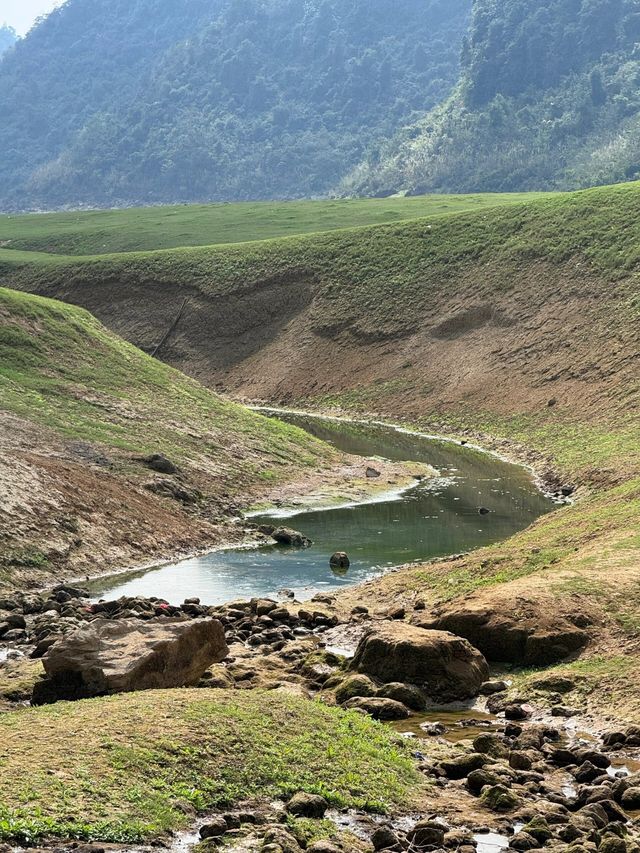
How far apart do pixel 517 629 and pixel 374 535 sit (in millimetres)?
17390

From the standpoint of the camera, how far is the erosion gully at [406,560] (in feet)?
61.8

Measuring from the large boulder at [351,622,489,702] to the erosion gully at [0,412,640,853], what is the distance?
1.46 ft

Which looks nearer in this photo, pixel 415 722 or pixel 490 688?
pixel 415 722

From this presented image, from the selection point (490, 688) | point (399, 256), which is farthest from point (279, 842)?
point (399, 256)

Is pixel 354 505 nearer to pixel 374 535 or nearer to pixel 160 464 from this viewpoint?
pixel 374 535

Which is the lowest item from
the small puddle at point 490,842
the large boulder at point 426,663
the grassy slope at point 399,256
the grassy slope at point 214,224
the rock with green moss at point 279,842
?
the small puddle at point 490,842

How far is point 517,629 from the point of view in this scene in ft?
86.0

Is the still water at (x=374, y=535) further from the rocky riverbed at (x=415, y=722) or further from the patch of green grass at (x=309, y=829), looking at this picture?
the patch of green grass at (x=309, y=829)

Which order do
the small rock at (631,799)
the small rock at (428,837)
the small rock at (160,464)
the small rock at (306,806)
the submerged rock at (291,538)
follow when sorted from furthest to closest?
the small rock at (160,464), the submerged rock at (291,538), the small rock at (631,799), the small rock at (306,806), the small rock at (428,837)

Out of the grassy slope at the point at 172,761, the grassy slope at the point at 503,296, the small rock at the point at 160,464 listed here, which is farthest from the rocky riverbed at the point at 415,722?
the small rock at the point at 160,464

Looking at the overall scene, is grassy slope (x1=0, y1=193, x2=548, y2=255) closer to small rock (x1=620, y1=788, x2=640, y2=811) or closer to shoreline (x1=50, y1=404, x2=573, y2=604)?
shoreline (x1=50, y1=404, x2=573, y2=604)

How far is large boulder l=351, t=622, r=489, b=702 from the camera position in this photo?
78.5ft

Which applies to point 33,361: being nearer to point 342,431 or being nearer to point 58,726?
point 342,431

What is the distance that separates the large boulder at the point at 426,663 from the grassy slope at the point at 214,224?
9619 centimetres
